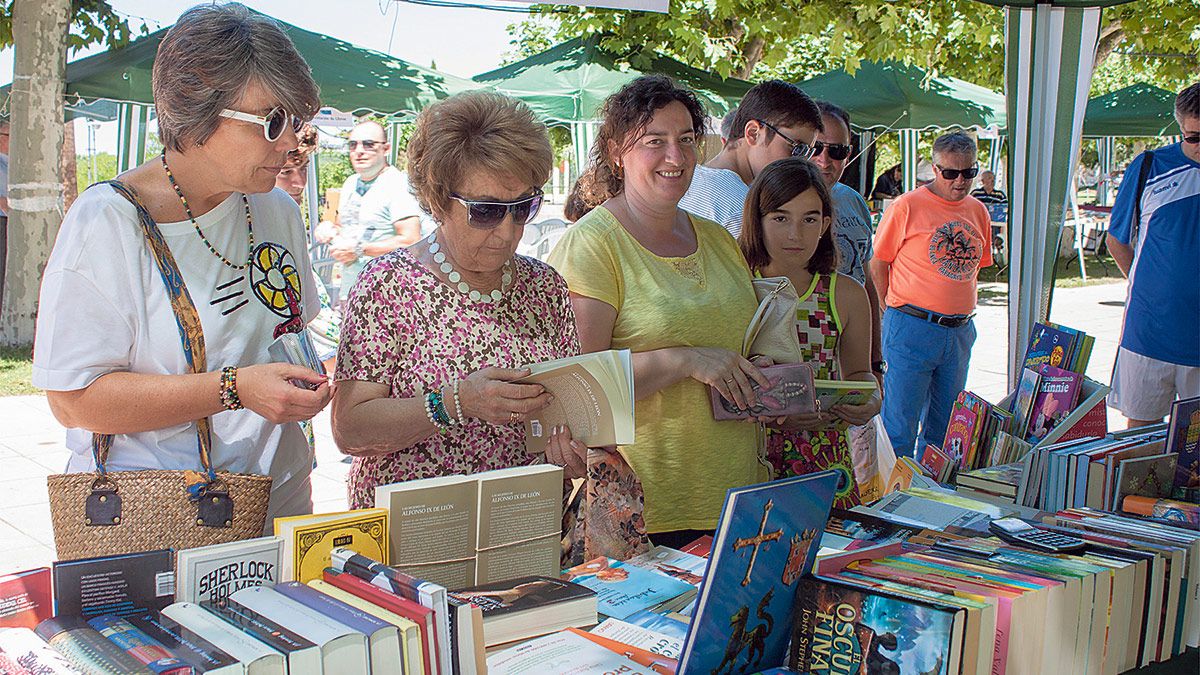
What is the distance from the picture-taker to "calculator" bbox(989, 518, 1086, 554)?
1.78m

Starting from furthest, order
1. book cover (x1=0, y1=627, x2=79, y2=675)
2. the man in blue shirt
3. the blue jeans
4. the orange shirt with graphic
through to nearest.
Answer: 1. the orange shirt with graphic
2. the blue jeans
3. the man in blue shirt
4. book cover (x1=0, y1=627, x2=79, y2=675)

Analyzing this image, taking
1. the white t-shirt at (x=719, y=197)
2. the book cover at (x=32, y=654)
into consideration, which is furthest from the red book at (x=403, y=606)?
the white t-shirt at (x=719, y=197)

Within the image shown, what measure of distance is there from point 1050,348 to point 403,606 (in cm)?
234

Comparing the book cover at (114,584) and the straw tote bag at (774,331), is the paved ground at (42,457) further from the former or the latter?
the book cover at (114,584)

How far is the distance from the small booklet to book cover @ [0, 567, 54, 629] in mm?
573

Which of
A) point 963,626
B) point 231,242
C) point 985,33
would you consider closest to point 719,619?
point 963,626

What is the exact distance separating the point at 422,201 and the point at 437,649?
106 centimetres

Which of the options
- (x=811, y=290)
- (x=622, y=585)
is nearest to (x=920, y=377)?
(x=811, y=290)

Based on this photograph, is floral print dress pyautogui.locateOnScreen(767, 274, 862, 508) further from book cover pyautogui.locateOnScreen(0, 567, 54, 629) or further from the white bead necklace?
book cover pyautogui.locateOnScreen(0, 567, 54, 629)

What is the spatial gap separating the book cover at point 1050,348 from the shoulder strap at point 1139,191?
1.62 metres

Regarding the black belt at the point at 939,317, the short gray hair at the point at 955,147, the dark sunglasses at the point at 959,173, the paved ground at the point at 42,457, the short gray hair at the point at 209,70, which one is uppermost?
the short gray hair at the point at 955,147

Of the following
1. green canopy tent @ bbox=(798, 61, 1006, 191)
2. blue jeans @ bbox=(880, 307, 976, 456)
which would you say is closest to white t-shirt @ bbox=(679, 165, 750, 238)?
blue jeans @ bbox=(880, 307, 976, 456)

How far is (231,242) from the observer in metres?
1.84

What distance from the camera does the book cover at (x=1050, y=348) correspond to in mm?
2930
